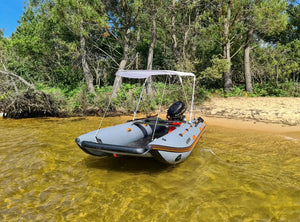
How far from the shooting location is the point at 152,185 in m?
3.35

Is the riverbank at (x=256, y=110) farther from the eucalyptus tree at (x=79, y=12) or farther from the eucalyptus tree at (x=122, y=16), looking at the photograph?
the eucalyptus tree at (x=79, y=12)

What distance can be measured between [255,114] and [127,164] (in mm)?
6091

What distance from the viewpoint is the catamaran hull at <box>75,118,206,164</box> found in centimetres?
330

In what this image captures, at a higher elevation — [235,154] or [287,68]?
[287,68]

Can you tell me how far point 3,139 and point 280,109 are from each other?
9.48 meters

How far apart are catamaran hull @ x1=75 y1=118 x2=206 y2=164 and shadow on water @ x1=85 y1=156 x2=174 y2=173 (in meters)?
0.35

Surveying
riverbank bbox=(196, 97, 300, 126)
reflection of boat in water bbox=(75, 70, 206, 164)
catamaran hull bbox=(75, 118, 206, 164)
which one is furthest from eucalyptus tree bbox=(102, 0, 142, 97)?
catamaran hull bbox=(75, 118, 206, 164)

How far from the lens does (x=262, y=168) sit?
389 cm

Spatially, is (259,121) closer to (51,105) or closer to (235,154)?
(235,154)

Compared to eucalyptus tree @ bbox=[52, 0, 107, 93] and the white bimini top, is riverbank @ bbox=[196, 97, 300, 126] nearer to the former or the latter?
the white bimini top

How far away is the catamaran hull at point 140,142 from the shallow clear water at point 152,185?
41 cm

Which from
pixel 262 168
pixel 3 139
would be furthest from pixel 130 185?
pixel 3 139

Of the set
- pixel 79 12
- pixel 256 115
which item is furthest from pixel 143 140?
pixel 79 12

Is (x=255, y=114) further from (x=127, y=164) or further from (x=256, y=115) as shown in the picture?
(x=127, y=164)
